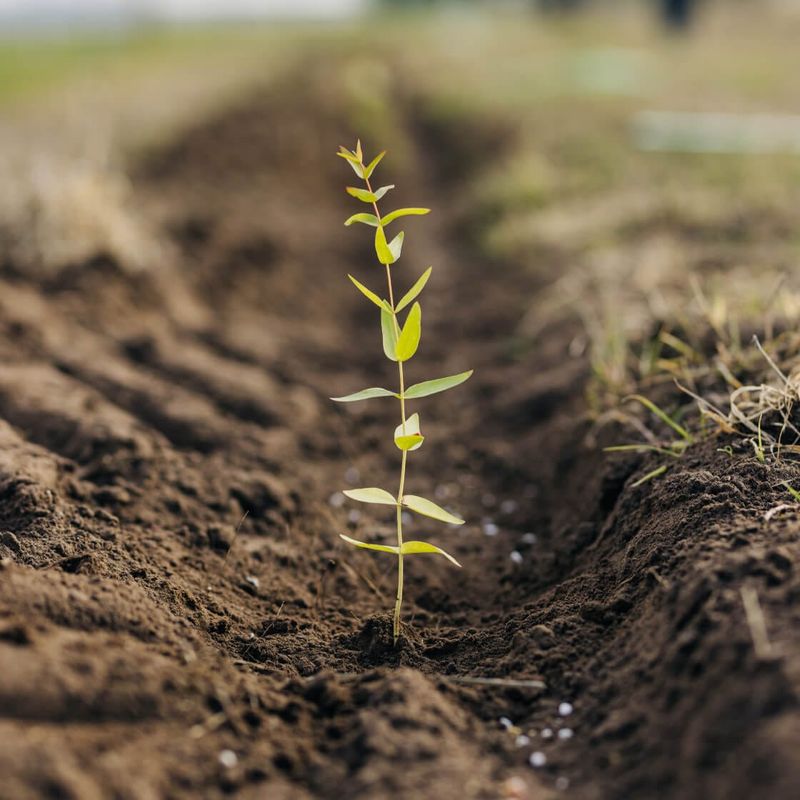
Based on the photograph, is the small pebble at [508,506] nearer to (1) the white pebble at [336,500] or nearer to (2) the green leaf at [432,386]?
(1) the white pebble at [336,500]

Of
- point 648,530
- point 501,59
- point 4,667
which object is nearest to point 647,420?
point 648,530

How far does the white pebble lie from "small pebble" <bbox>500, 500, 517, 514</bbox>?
608 millimetres

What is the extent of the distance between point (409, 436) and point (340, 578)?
0.85m

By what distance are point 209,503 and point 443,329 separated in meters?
2.43

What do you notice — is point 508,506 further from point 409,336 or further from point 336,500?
point 409,336

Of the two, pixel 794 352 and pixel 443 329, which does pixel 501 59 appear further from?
pixel 794 352

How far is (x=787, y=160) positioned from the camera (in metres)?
7.13

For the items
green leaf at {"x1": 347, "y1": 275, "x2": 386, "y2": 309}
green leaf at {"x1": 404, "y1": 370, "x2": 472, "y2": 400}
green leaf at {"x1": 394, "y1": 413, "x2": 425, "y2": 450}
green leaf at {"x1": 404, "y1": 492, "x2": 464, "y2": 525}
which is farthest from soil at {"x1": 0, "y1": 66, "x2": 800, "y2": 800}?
green leaf at {"x1": 347, "y1": 275, "x2": 386, "y2": 309}

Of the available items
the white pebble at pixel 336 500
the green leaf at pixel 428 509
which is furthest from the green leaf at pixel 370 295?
the white pebble at pixel 336 500

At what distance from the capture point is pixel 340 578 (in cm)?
285

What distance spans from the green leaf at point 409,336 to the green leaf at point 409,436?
16cm

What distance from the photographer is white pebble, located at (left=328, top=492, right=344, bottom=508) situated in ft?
11.2

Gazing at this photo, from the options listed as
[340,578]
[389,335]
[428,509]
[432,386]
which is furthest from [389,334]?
[340,578]

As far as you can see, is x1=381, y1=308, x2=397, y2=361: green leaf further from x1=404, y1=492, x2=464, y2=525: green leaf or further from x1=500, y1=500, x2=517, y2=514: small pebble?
x1=500, y1=500, x2=517, y2=514: small pebble
